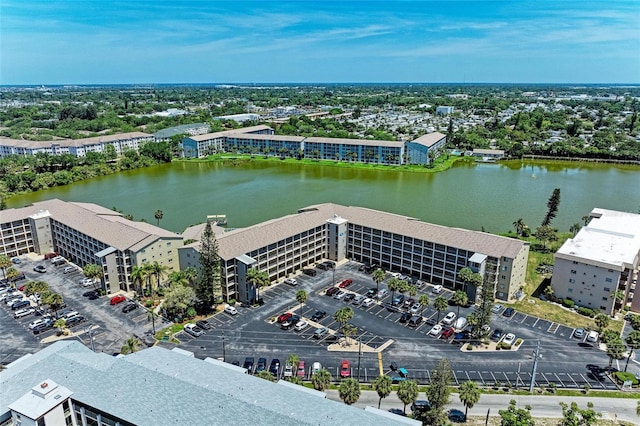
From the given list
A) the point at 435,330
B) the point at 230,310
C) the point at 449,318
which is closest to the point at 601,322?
the point at 449,318

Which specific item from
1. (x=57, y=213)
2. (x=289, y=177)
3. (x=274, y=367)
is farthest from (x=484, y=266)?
(x=289, y=177)

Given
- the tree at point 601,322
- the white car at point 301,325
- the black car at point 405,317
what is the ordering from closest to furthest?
the tree at point 601,322, the white car at point 301,325, the black car at point 405,317

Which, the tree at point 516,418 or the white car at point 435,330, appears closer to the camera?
the tree at point 516,418

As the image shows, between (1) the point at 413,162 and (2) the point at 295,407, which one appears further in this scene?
(1) the point at 413,162

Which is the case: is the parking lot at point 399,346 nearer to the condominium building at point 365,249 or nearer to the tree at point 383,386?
the condominium building at point 365,249

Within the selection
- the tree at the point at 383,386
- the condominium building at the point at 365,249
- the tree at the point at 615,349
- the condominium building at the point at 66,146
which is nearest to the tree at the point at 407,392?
the tree at the point at 383,386

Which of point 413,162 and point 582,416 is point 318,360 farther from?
point 413,162
